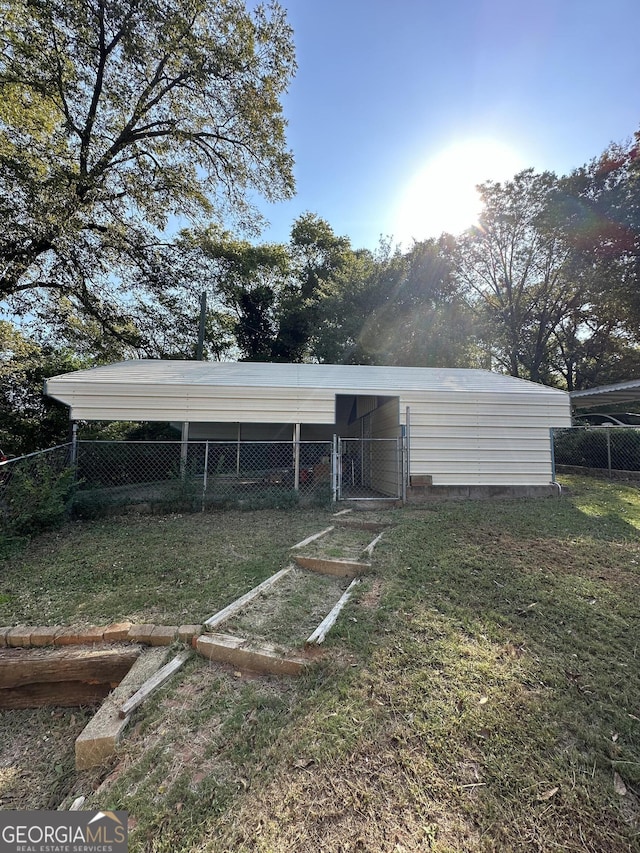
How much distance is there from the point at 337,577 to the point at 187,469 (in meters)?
4.24

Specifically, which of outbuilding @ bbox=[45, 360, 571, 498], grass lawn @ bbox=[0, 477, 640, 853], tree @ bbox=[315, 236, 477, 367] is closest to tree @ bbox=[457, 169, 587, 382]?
tree @ bbox=[315, 236, 477, 367]

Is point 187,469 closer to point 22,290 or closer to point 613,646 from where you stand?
point 613,646

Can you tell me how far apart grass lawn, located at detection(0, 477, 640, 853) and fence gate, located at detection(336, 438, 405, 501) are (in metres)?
3.94

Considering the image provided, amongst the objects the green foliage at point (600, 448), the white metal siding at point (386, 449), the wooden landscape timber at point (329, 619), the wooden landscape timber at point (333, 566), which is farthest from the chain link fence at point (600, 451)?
the wooden landscape timber at point (329, 619)

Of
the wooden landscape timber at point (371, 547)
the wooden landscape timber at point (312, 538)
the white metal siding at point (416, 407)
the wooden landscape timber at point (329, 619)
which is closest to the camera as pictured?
the wooden landscape timber at point (329, 619)

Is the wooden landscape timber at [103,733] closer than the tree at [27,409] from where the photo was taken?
Answer: Yes

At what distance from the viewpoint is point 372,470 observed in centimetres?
1014

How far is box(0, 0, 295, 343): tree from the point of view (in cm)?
819

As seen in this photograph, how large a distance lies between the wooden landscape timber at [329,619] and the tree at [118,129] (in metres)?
10.1

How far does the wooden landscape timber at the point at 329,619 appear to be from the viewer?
2.43m

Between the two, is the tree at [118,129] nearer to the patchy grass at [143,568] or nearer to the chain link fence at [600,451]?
the patchy grass at [143,568]

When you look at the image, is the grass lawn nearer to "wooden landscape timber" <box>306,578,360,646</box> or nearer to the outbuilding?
"wooden landscape timber" <box>306,578,360,646</box>

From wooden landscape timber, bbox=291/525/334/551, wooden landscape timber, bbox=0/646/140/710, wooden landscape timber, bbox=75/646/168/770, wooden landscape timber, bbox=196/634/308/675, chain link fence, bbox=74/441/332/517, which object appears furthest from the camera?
chain link fence, bbox=74/441/332/517

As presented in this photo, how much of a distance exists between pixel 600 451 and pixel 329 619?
12590mm
